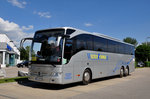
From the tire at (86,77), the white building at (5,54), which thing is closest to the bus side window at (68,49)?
the tire at (86,77)

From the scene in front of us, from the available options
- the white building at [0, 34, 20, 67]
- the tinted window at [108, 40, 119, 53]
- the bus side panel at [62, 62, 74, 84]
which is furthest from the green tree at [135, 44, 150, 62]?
the bus side panel at [62, 62, 74, 84]

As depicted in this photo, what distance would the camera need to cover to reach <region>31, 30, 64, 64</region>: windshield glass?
9.11m

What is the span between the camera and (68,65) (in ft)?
31.1

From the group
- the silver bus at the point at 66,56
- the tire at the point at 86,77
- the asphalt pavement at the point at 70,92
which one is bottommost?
the asphalt pavement at the point at 70,92

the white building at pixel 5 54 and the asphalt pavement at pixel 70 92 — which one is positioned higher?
the white building at pixel 5 54

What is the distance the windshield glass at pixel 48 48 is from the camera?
29.9ft

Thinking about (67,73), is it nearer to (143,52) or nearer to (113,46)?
(113,46)

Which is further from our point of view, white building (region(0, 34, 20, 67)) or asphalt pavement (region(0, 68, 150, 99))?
white building (region(0, 34, 20, 67))

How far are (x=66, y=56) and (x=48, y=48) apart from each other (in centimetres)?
109

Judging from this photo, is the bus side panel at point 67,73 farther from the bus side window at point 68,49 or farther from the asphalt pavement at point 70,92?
the asphalt pavement at point 70,92

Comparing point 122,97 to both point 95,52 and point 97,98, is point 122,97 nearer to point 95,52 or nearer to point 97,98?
point 97,98

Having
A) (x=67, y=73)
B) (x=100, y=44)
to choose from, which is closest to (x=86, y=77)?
(x=67, y=73)

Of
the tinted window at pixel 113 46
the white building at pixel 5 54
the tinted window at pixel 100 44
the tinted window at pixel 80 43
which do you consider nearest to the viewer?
the tinted window at pixel 80 43

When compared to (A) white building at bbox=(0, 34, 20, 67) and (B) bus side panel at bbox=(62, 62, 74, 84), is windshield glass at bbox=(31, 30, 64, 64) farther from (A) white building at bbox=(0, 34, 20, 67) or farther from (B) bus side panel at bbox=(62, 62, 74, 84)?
(A) white building at bbox=(0, 34, 20, 67)
